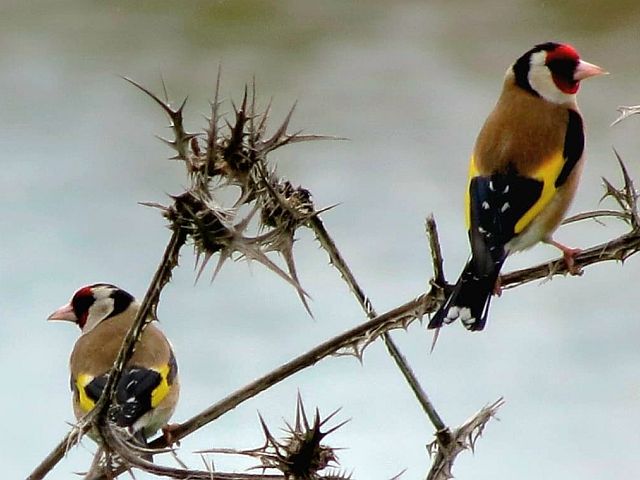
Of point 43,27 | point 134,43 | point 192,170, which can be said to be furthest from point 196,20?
point 192,170

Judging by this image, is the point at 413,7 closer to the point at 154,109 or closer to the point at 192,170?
the point at 154,109

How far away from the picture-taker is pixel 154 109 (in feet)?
14.0

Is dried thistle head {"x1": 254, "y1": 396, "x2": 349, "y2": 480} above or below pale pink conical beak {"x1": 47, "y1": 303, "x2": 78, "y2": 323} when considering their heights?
below

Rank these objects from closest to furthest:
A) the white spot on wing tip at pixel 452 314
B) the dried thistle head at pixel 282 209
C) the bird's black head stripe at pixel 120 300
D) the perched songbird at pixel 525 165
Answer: the dried thistle head at pixel 282 209 → the white spot on wing tip at pixel 452 314 → the perched songbird at pixel 525 165 → the bird's black head stripe at pixel 120 300

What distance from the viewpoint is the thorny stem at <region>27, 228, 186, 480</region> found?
857mm

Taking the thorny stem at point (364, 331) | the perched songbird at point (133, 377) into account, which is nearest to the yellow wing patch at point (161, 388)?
the perched songbird at point (133, 377)

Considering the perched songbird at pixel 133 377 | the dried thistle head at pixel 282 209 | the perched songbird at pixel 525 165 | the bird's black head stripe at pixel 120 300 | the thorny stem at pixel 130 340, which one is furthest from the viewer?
the bird's black head stripe at pixel 120 300

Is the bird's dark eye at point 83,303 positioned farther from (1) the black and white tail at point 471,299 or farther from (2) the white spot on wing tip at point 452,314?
(2) the white spot on wing tip at point 452,314

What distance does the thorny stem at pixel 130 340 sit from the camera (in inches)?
33.8

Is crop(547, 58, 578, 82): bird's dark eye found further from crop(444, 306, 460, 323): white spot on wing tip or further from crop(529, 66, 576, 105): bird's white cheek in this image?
crop(444, 306, 460, 323): white spot on wing tip

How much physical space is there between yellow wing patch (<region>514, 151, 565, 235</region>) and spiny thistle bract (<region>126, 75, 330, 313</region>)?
0.63m

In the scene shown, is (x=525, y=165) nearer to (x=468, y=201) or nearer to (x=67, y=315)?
(x=468, y=201)

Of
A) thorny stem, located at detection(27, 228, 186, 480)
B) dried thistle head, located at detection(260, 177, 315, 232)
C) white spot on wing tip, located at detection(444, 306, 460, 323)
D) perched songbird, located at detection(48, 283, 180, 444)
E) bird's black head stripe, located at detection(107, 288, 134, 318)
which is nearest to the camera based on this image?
thorny stem, located at detection(27, 228, 186, 480)

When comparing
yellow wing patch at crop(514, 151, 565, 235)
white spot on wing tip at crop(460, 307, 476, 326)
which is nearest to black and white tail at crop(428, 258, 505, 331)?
white spot on wing tip at crop(460, 307, 476, 326)
